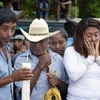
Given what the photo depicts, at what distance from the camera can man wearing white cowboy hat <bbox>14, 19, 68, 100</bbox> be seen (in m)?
2.87

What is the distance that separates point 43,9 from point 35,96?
10.8 meters

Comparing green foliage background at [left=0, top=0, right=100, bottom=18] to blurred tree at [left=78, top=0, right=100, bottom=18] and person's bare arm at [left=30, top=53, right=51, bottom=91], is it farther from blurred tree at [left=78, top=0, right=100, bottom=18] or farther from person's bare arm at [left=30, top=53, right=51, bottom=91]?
person's bare arm at [left=30, top=53, right=51, bottom=91]

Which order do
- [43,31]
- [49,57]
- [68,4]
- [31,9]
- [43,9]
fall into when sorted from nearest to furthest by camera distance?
1. [49,57]
2. [43,31]
3. [43,9]
4. [68,4]
5. [31,9]

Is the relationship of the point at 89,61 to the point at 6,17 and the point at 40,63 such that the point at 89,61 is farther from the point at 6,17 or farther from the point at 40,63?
the point at 6,17

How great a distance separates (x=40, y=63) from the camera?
2.87m

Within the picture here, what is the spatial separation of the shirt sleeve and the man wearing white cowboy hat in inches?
5.4

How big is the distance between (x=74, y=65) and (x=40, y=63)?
31cm

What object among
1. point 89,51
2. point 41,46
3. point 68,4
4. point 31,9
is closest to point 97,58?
point 89,51

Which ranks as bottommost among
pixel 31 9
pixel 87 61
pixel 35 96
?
pixel 31 9

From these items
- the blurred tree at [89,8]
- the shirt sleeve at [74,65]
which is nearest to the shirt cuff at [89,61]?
the shirt sleeve at [74,65]

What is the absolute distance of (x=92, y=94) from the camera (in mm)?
2969

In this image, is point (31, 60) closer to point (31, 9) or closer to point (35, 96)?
point (35, 96)

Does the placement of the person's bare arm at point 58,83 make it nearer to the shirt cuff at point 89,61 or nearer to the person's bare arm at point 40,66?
the person's bare arm at point 40,66

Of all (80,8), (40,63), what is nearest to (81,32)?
(40,63)
